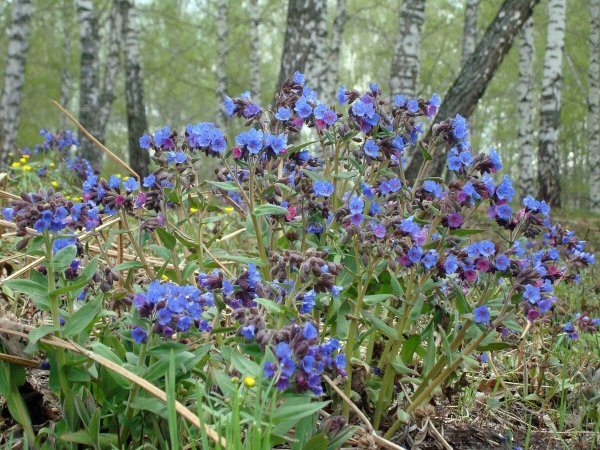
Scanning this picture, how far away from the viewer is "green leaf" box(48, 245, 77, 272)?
69.8 inches

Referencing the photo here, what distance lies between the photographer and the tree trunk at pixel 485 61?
287 inches

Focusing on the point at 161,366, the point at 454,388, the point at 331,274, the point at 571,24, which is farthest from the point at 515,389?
the point at 571,24

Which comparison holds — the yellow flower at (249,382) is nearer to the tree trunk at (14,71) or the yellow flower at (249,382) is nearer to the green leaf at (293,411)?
the green leaf at (293,411)

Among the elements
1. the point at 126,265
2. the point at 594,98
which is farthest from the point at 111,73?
the point at 126,265

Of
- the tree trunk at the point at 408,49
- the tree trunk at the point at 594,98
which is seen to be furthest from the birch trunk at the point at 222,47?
the tree trunk at the point at 594,98

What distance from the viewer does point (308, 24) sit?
26.7 feet

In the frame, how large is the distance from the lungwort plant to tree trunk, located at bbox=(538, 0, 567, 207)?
11277 mm

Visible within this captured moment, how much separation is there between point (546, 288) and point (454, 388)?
0.78 m

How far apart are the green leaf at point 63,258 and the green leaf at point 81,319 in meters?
0.13

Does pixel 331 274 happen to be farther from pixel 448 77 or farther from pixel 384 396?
pixel 448 77

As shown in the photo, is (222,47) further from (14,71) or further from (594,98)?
(594,98)

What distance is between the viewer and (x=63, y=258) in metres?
1.81

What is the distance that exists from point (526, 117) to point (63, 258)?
46.5ft

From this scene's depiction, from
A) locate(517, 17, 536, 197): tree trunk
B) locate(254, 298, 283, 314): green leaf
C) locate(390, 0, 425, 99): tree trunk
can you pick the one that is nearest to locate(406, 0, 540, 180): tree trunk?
locate(390, 0, 425, 99): tree trunk
